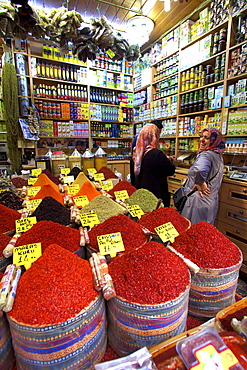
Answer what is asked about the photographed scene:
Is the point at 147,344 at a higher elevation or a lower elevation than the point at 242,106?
lower

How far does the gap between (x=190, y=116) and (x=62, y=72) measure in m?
2.42

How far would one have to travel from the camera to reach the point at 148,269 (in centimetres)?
60

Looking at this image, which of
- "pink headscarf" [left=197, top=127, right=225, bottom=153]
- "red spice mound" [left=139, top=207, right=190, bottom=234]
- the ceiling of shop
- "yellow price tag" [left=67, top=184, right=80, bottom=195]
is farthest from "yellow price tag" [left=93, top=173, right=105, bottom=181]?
the ceiling of shop

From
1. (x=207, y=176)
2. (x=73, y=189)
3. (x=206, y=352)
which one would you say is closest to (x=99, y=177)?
(x=73, y=189)

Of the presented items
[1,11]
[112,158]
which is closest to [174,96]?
[112,158]

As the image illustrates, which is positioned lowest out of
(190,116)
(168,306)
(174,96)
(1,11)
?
(168,306)

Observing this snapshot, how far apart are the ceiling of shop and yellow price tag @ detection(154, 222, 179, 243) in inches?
120

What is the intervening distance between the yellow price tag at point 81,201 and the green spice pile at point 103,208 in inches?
4.8

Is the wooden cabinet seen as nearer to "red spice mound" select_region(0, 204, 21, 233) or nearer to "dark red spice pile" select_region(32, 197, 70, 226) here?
"dark red spice pile" select_region(32, 197, 70, 226)

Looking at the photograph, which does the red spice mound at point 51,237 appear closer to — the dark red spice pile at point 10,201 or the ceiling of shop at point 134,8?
the dark red spice pile at point 10,201

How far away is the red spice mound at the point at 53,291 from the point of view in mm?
474

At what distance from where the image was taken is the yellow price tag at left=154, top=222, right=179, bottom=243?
82cm

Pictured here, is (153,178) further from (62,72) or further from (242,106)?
(62,72)

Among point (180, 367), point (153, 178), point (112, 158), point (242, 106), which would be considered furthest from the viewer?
point (112, 158)
